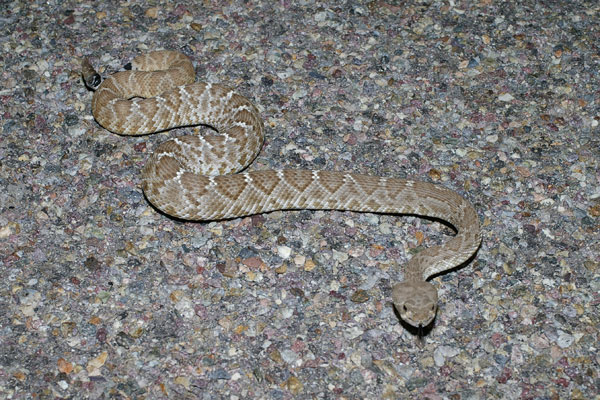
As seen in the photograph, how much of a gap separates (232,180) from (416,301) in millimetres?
2814

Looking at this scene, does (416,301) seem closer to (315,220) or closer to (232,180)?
(315,220)

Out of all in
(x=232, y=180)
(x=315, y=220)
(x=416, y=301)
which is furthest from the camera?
(x=315, y=220)

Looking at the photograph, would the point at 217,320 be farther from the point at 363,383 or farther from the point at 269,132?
the point at 269,132

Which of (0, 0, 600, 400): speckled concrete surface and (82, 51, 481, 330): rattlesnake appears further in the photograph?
(82, 51, 481, 330): rattlesnake

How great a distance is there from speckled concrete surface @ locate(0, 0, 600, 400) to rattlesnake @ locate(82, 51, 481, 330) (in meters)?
0.24

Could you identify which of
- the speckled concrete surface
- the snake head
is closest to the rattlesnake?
the snake head

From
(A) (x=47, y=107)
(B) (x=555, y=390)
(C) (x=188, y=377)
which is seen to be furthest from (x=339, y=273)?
(A) (x=47, y=107)

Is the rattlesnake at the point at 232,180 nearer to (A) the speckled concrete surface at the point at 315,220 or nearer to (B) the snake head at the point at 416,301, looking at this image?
(B) the snake head at the point at 416,301

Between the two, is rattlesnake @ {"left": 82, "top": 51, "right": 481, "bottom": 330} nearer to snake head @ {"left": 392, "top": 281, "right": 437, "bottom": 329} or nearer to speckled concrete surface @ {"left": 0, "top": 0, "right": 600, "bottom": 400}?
snake head @ {"left": 392, "top": 281, "right": 437, "bottom": 329}

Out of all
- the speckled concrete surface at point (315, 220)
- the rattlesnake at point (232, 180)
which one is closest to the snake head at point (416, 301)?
the rattlesnake at point (232, 180)

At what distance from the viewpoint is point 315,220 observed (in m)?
8.28

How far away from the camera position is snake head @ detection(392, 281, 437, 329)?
6719 mm

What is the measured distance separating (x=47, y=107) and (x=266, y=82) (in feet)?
10.8

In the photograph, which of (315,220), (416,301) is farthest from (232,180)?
(416,301)
